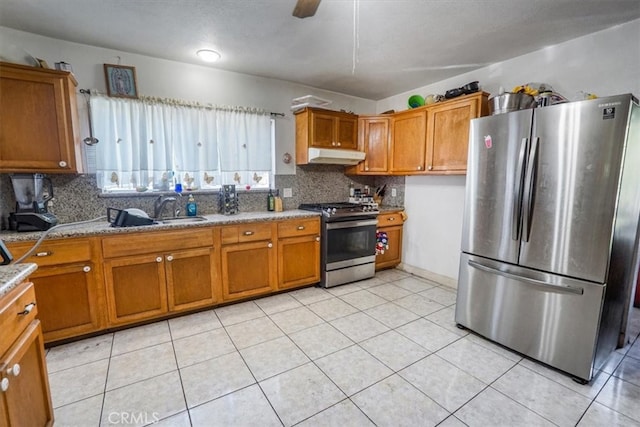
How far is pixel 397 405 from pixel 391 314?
44.5 inches

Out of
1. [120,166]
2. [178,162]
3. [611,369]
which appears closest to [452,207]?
[611,369]

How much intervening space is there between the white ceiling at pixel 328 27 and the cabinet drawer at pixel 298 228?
65.3 inches

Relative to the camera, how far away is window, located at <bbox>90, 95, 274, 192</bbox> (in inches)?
104

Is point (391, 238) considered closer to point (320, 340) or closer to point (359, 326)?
point (359, 326)

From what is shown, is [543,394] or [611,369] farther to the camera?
[611,369]

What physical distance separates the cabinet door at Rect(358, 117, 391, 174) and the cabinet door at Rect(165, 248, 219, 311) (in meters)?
2.32

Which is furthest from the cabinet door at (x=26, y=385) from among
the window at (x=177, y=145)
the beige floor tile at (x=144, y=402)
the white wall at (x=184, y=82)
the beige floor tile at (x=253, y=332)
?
the white wall at (x=184, y=82)

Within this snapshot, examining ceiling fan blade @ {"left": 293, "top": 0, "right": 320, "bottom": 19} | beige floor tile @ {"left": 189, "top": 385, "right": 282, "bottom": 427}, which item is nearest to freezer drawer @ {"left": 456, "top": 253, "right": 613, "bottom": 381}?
beige floor tile @ {"left": 189, "top": 385, "right": 282, "bottom": 427}

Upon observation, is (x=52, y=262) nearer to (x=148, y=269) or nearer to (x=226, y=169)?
(x=148, y=269)

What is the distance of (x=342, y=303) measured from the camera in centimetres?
297

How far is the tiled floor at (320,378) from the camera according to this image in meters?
1.57

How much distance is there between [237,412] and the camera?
62.1 inches

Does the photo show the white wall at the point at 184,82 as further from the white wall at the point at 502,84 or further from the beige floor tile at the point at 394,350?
the beige floor tile at the point at 394,350

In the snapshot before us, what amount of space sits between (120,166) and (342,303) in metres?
2.54
